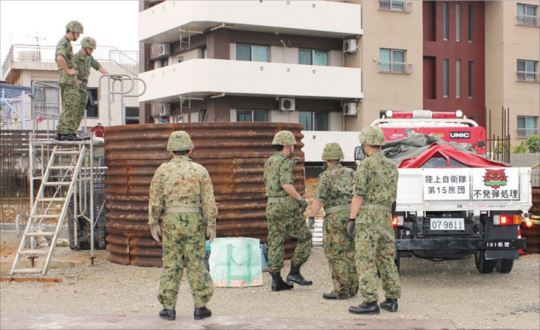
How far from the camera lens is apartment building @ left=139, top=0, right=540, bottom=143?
90.5 feet

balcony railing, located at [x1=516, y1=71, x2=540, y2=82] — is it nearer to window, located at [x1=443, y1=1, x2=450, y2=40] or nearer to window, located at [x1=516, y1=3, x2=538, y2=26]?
window, located at [x1=516, y1=3, x2=538, y2=26]

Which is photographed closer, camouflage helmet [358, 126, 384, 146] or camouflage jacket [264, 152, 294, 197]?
camouflage helmet [358, 126, 384, 146]

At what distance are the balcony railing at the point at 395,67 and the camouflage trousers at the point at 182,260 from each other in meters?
23.8

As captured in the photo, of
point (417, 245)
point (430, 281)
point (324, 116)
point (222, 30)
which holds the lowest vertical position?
point (430, 281)

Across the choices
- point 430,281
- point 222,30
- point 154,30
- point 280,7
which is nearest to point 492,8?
point 280,7

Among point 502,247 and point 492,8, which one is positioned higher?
point 492,8

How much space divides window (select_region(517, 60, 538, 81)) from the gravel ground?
2405cm

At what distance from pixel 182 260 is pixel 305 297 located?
1943mm

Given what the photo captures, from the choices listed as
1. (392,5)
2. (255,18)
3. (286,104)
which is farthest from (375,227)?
(392,5)

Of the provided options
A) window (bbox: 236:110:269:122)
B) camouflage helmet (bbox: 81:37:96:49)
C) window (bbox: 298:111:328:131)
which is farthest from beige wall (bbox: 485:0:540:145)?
camouflage helmet (bbox: 81:37:96:49)

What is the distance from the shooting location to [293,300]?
839cm

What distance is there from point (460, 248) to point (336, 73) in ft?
67.7

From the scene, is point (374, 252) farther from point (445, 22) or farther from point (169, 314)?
point (445, 22)

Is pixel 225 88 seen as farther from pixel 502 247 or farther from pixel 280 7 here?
pixel 502 247
